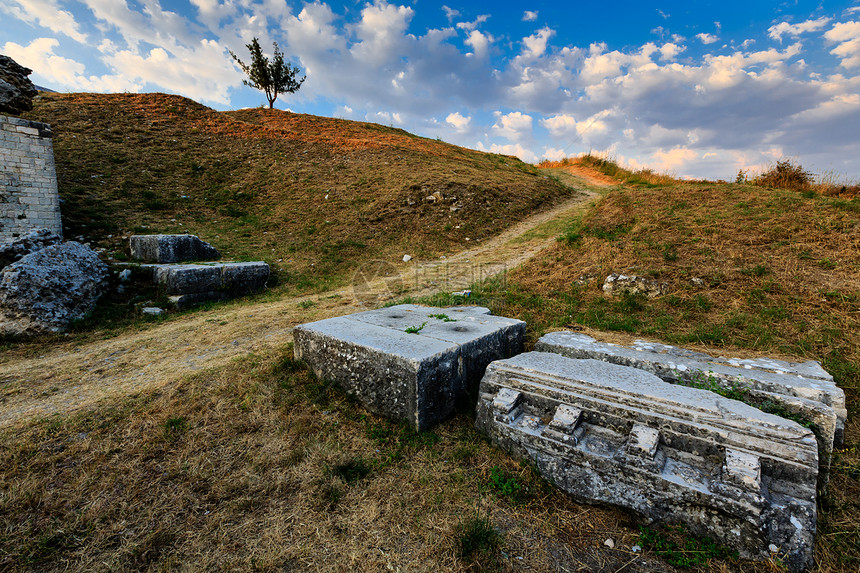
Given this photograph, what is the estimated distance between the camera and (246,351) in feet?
14.4

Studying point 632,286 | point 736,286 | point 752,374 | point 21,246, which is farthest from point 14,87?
point 736,286

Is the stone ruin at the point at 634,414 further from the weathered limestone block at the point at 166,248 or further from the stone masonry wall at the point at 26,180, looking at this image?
the stone masonry wall at the point at 26,180

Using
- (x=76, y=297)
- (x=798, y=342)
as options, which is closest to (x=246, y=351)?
(x=76, y=297)

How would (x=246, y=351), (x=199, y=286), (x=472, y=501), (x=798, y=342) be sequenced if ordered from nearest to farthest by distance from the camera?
(x=472, y=501) < (x=798, y=342) < (x=246, y=351) < (x=199, y=286)

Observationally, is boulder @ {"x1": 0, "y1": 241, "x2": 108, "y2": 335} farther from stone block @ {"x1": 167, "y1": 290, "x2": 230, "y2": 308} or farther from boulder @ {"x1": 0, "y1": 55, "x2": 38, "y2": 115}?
boulder @ {"x1": 0, "y1": 55, "x2": 38, "y2": 115}

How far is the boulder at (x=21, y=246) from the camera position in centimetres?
656

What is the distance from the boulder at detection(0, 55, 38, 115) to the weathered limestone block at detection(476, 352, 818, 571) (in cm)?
1301

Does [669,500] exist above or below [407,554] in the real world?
above

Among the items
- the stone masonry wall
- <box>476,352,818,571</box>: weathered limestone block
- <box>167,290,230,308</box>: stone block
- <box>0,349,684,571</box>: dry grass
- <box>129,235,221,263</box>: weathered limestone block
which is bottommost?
<box>0,349,684,571</box>: dry grass

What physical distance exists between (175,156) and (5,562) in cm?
1745

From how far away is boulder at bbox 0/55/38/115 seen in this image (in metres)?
8.52

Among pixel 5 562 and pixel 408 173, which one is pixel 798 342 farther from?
pixel 408 173

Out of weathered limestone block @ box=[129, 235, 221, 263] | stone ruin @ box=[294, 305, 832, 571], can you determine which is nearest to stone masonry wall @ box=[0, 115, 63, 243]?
weathered limestone block @ box=[129, 235, 221, 263]

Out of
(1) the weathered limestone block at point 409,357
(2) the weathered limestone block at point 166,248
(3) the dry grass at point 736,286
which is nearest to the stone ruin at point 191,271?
(2) the weathered limestone block at point 166,248
